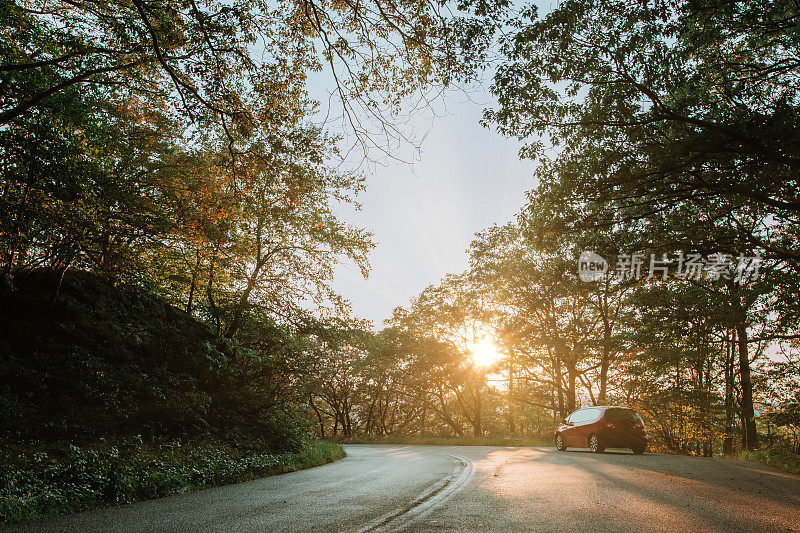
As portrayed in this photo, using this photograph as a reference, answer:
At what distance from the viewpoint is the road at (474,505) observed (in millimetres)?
4488

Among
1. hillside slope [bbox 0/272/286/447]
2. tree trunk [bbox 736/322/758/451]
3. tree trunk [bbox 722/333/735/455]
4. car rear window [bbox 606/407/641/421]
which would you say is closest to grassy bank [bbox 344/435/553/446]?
tree trunk [bbox 722/333/735/455]

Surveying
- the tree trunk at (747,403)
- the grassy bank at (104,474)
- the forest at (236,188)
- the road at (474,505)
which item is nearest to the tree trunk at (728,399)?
the tree trunk at (747,403)

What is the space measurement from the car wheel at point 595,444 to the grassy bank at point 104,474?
10.9 meters

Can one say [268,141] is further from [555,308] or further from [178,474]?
[555,308]

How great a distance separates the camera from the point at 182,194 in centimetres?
1073

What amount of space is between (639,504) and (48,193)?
37.0 ft

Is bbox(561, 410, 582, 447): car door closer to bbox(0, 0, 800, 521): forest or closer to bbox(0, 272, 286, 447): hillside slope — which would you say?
bbox(0, 0, 800, 521): forest

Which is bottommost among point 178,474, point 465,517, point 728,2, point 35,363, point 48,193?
point 178,474

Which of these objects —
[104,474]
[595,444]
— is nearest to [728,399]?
[595,444]

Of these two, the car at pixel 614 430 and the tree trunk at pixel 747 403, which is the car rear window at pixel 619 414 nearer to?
the car at pixel 614 430

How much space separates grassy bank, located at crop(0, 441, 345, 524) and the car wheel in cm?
1086

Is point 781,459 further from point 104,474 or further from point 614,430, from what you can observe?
point 104,474

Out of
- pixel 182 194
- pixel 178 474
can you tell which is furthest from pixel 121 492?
pixel 182 194

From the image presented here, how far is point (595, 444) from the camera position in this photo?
1473cm
